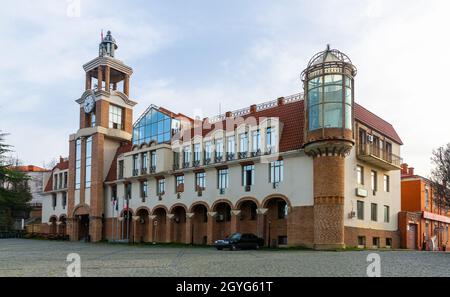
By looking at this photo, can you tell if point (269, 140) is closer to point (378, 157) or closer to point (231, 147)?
point (231, 147)

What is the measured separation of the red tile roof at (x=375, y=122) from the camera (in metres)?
39.3

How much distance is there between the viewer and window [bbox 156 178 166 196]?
156ft

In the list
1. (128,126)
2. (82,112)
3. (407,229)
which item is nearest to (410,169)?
(407,229)

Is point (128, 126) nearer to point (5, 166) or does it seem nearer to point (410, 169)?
point (5, 166)

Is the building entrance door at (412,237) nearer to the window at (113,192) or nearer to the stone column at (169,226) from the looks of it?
the stone column at (169,226)

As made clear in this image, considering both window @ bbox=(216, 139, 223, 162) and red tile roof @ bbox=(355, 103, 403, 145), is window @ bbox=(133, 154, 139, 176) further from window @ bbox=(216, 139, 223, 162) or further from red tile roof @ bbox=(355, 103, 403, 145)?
red tile roof @ bbox=(355, 103, 403, 145)

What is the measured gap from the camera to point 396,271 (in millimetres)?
18188

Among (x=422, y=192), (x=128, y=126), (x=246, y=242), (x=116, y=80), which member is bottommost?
(x=246, y=242)

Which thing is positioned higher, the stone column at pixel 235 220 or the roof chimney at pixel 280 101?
the roof chimney at pixel 280 101

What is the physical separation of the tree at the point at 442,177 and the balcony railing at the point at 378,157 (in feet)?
11.5

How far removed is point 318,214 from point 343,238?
2.46 meters

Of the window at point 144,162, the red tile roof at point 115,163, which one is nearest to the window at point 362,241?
the window at point 144,162

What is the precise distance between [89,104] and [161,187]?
14.4 meters
